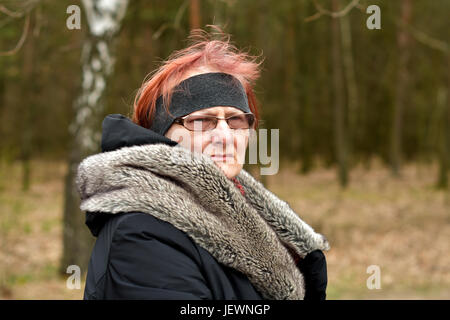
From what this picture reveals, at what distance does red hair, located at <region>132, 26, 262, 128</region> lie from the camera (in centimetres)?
186

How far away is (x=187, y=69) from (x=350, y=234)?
9.72m

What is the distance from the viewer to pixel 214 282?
155 centimetres

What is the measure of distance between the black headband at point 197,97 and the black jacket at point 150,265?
16.6 inches

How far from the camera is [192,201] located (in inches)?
63.5

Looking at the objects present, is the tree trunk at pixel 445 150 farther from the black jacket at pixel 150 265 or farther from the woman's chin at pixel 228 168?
A: the black jacket at pixel 150 265

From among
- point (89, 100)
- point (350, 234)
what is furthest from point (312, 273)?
point (350, 234)

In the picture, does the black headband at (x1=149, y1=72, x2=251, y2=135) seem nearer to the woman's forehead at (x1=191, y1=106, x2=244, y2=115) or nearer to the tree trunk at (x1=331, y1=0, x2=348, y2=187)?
the woman's forehead at (x1=191, y1=106, x2=244, y2=115)

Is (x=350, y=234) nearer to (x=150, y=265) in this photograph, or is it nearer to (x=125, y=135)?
(x=125, y=135)

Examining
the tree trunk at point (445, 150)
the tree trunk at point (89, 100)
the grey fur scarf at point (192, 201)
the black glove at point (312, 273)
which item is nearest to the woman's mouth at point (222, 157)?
the grey fur scarf at point (192, 201)

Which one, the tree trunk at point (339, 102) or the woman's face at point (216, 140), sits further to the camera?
the tree trunk at point (339, 102)

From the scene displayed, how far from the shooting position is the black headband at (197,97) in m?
1.81

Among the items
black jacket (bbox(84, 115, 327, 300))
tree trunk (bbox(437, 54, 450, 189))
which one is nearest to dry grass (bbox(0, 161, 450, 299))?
tree trunk (bbox(437, 54, 450, 189))

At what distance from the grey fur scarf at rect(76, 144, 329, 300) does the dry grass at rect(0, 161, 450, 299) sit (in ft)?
16.8
